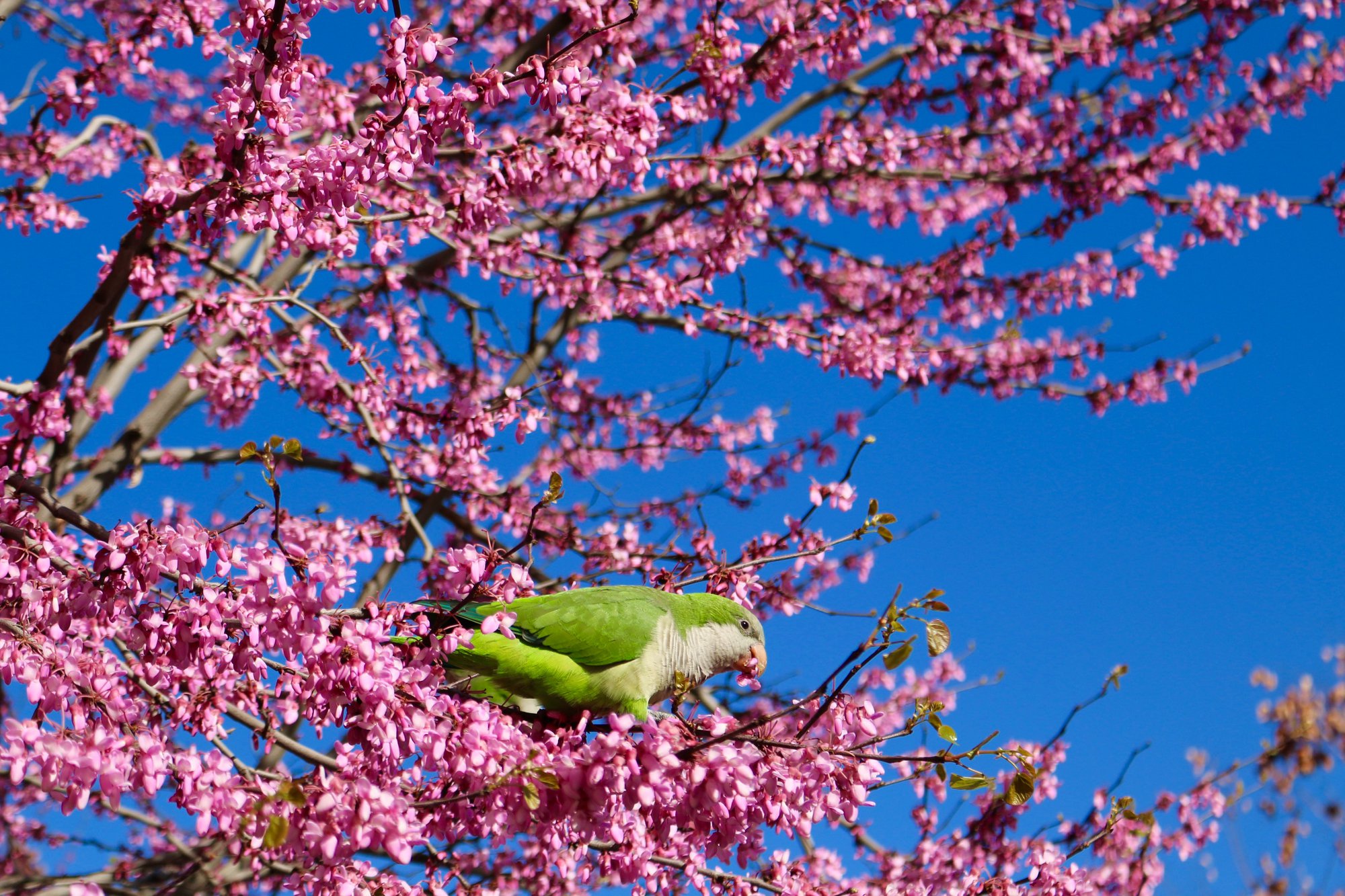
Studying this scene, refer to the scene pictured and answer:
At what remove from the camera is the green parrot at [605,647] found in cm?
312

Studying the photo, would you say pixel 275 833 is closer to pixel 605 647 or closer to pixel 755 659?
pixel 605 647

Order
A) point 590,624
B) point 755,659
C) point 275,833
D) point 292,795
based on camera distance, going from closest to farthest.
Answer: point 275,833 < point 292,795 < point 590,624 < point 755,659

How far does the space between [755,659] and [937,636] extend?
1.09 meters

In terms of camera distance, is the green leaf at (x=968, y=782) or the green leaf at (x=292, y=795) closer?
the green leaf at (x=292, y=795)

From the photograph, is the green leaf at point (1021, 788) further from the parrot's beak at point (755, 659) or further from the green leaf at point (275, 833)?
the green leaf at point (275, 833)

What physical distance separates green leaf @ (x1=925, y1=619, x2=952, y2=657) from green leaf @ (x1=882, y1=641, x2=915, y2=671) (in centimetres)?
14

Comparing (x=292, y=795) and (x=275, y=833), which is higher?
(x=292, y=795)

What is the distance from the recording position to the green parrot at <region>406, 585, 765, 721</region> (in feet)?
10.2

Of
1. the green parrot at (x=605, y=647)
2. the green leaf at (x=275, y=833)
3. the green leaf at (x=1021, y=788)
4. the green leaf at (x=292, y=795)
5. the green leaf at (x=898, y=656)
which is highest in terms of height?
the green parrot at (x=605, y=647)

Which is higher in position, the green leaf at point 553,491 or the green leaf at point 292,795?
the green leaf at point 553,491

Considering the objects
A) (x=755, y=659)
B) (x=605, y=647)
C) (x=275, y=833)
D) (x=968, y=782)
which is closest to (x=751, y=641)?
(x=755, y=659)

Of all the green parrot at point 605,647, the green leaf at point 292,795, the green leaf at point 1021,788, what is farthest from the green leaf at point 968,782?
the green leaf at point 292,795

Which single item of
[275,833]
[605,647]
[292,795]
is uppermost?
[605,647]

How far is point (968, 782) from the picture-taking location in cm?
235
